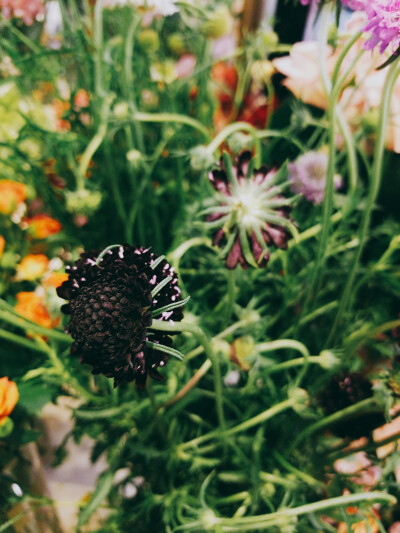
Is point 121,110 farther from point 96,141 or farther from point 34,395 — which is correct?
point 34,395

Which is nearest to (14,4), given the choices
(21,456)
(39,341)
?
(39,341)

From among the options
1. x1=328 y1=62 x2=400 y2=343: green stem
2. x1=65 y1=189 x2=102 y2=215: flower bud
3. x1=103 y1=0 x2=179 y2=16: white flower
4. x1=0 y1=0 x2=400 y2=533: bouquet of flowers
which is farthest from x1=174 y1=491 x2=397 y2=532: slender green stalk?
x1=103 y1=0 x2=179 y2=16: white flower

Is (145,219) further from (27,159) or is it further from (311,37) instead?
(311,37)

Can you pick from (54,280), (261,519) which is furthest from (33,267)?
(261,519)

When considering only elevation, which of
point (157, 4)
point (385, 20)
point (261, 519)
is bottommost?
point (261, 519)

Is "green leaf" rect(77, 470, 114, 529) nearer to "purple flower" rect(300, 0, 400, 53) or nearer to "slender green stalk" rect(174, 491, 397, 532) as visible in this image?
"slender green stalk" rect(174, 491, 397, 532)

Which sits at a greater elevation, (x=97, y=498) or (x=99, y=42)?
(x=99, y=42)

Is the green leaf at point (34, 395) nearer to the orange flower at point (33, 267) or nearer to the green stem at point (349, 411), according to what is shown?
the orange flower at point (33, 267)
